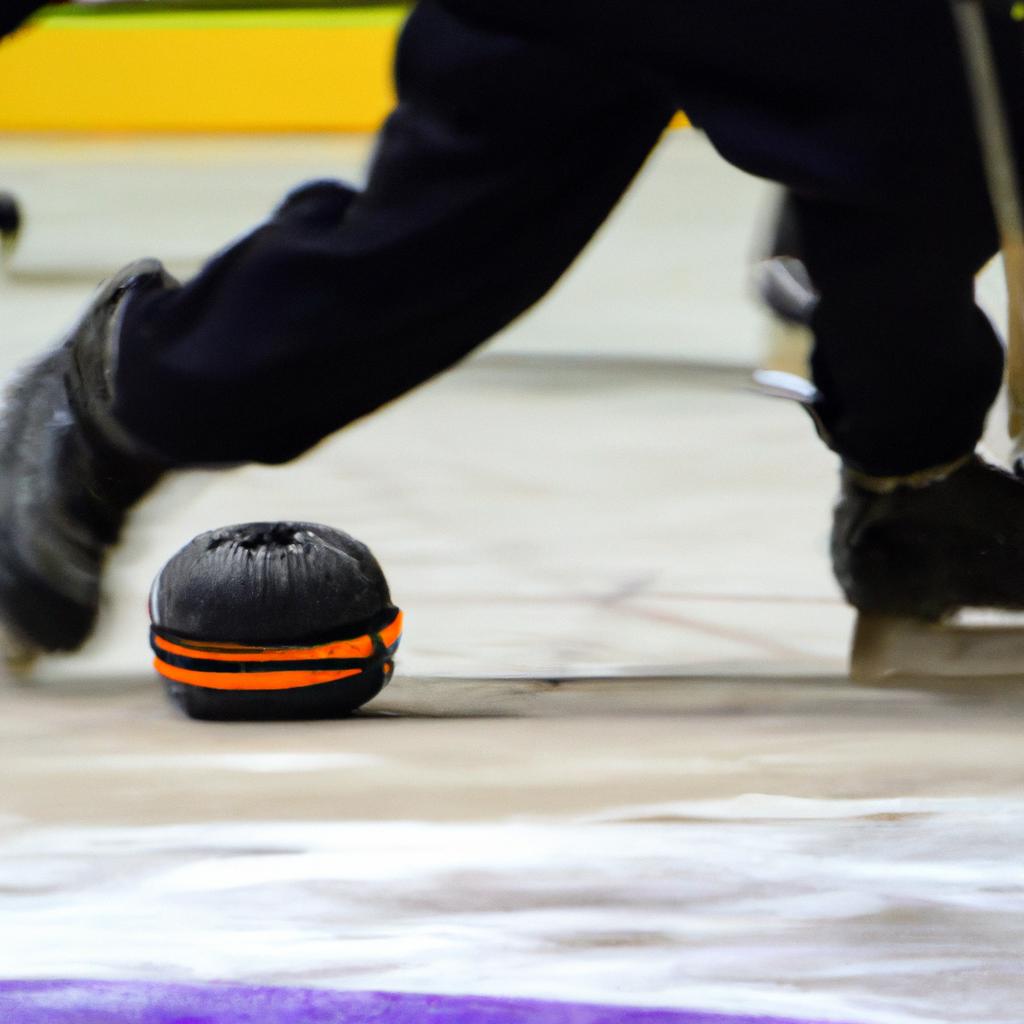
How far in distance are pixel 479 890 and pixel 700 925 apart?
0.10 meters

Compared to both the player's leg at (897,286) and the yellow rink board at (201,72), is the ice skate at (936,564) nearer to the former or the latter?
the player's leg at (897,286)

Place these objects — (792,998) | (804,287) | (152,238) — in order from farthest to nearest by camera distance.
→ 1. (152,238)
2. (804,287)
3. (792,998)

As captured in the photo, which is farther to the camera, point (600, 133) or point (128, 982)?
point (600, 133)

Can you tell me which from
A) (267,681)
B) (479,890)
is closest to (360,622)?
(267,681)

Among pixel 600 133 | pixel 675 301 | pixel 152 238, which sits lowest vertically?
pixel 152 238

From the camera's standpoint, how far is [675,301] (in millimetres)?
2945

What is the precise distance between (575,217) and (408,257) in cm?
11

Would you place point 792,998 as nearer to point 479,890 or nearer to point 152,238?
point 479,890

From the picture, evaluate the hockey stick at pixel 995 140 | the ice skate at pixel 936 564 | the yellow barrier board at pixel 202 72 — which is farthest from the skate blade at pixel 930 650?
the yellow barrier board at pixel 202 72

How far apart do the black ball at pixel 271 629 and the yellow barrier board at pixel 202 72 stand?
A: 18.2 feet

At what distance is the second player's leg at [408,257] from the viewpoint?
3.74ft

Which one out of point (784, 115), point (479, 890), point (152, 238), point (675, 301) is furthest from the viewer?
point (152, 238)

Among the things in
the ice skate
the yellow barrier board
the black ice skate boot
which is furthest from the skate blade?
the yellow barrier board

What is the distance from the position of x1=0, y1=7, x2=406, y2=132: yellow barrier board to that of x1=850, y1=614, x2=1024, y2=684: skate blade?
215 inches
